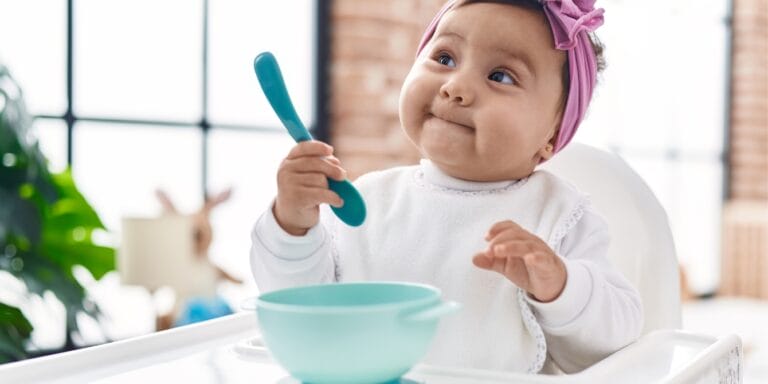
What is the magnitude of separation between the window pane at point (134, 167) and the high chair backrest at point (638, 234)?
1.44m

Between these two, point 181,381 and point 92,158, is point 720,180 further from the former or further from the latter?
point 181,381

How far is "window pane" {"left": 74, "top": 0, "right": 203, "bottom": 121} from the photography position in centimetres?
221

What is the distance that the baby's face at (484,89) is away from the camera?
2.38 ft

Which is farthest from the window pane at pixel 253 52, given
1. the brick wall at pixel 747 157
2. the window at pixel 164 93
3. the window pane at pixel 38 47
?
the brick wall at pixel 747 157

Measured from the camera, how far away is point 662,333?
2.48 ft

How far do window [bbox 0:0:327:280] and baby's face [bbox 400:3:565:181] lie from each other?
1.41 m

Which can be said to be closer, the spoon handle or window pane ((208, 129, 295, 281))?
the spoon handle

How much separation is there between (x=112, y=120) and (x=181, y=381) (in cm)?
177

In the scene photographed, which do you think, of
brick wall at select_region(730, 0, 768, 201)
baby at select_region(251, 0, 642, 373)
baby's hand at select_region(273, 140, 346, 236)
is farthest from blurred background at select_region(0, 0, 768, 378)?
brick wall at select_region(730, 0, 768, 201)

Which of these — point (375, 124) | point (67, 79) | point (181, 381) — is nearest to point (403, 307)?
point (181, 381)

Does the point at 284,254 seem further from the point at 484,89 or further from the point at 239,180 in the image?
the point at 239,180

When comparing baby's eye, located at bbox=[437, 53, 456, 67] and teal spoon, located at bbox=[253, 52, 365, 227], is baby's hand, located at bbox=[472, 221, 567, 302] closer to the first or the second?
teal spoon, located at bbox=[253, 52, 365, 227]

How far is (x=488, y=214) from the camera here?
79 cm

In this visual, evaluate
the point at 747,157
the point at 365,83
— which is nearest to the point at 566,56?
the point at 365,83
